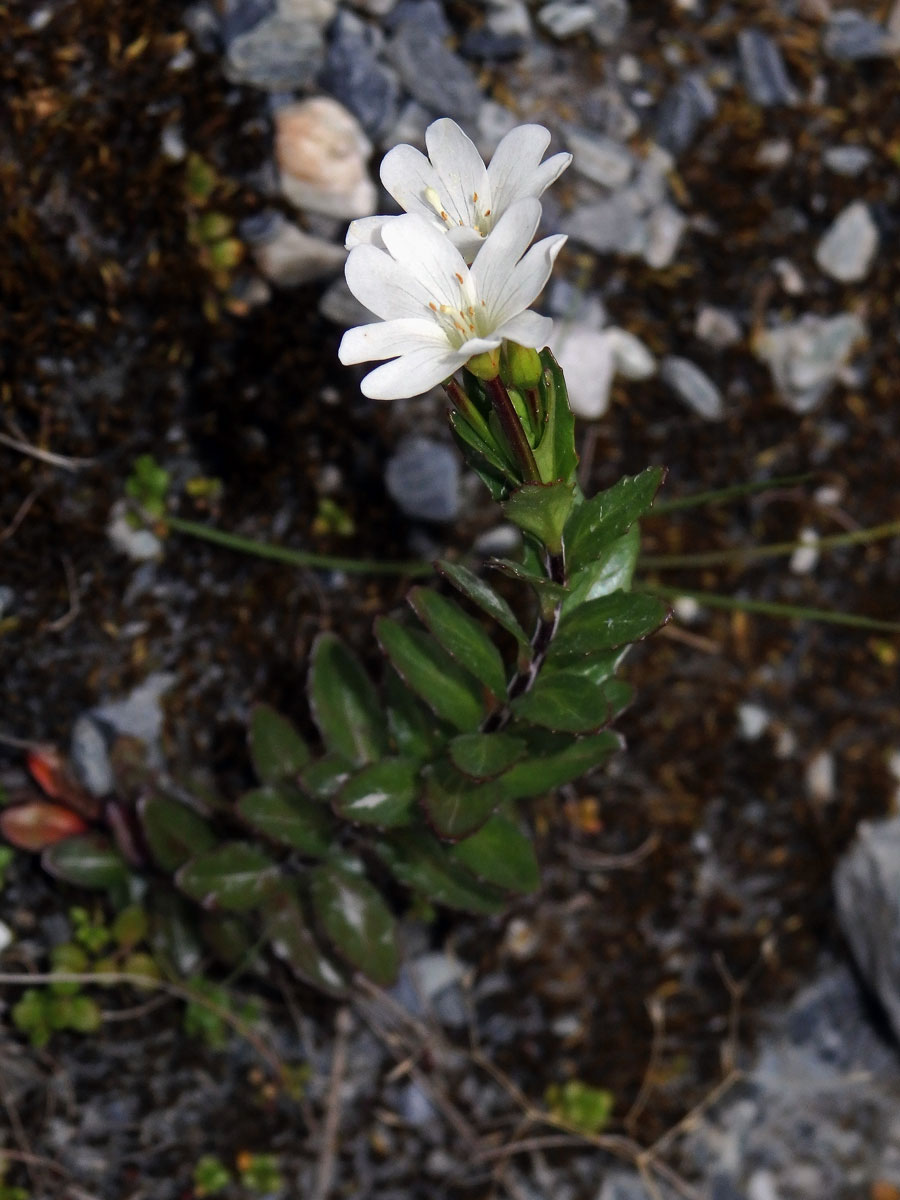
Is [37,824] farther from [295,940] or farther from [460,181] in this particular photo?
[460,181]

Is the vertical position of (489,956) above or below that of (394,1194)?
above

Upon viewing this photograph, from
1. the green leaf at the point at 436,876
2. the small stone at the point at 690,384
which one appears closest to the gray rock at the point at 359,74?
the small stone at the point at 690,384

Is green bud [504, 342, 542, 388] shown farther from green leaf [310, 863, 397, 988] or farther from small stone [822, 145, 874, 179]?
small stone [822, 145, 874, 179]

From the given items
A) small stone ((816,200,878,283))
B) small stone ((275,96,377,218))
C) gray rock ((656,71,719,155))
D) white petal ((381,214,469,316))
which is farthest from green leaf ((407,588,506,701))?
small stone ((816,200,878,283))

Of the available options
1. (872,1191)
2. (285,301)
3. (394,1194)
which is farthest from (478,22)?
(872,1191)

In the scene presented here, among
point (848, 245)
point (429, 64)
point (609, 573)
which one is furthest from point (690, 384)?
→ point (609, 573)

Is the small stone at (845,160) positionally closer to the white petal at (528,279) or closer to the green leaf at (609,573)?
the green leaf at (609,573)

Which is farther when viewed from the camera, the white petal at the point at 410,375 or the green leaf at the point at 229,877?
the green leaf at the point at 229,877

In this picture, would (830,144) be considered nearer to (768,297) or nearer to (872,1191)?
(768,297)
